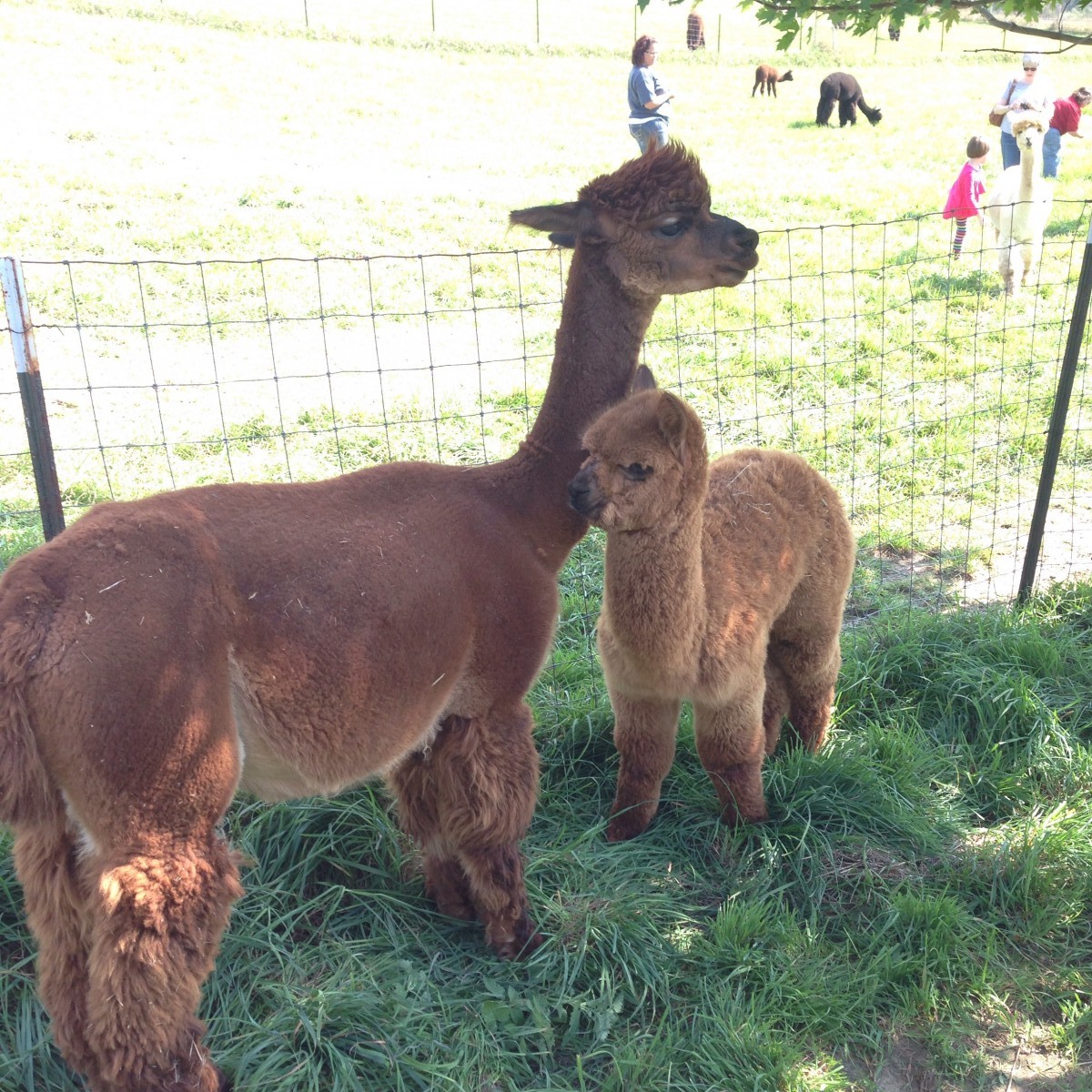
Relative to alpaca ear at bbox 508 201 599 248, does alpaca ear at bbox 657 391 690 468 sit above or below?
below

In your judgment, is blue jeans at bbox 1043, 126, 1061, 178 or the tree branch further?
blue jeans at bbox 1043, 126, 1061, 178

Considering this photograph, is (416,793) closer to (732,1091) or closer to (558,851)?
(558,851)

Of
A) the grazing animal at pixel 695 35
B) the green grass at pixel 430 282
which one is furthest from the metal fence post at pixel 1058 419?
the grazing animal at pixel 695 35

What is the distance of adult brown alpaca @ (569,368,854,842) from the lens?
9.65 ft

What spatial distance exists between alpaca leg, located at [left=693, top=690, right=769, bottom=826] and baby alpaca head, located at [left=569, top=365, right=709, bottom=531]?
73 cm

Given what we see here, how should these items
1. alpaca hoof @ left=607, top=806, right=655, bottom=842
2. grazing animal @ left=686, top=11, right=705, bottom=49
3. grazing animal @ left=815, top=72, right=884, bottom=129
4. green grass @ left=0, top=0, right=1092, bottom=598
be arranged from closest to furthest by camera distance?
alpaca hoof @ left=607, top=806, right=655, bottom=842 → green grass @ left=0, top=0, right=1092, bottom=598 → grazing animal @ left=815, top=72, right=884, bottom=129 → grazing animal @ left=686, top=11, right=705, bottom=49

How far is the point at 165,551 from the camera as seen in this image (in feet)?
7.63

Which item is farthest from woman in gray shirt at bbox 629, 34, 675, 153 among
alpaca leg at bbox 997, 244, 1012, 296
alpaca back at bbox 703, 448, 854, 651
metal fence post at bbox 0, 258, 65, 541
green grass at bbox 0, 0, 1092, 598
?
metal fence post at bbox 0, 258, 65, 541

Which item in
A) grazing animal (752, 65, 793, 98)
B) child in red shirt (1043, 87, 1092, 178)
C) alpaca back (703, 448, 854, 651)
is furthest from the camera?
grazing animal (752, 65, 793, 98)

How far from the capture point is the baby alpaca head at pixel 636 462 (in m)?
2.89

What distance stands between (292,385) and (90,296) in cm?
197

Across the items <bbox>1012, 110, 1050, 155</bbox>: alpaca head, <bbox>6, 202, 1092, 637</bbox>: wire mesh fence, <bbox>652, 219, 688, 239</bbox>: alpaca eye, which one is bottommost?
<bbox>6, 202, 1092, 637</bbox>: wire mesh fence

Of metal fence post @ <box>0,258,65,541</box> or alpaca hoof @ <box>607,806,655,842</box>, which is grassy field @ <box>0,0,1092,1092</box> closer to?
alpaca hoof @ <box>607,806,655,842</box>

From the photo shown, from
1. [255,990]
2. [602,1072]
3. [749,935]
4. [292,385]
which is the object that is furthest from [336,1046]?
[292,385]
